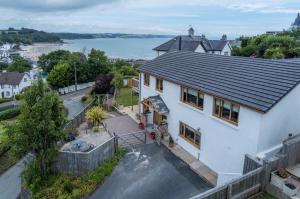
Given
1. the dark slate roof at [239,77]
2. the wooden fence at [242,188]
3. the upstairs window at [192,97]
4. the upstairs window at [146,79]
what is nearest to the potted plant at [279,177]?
the wooden fence at [242,188]

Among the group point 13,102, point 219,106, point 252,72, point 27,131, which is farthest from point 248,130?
point 13,102

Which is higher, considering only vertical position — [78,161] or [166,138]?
[166,138]

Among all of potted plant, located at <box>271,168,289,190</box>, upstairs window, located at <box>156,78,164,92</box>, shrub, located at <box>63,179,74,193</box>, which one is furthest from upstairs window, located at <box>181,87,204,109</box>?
shrub, located at <box>63,179,74,193</box>

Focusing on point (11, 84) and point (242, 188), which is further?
point (11, 84)

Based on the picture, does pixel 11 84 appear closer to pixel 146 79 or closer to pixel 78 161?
pixel 146 79

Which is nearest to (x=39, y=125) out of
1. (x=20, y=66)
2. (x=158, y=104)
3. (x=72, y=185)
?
(x=72, y=185)

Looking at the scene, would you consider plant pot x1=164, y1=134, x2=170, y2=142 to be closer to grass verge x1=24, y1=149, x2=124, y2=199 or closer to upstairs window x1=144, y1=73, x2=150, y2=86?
grass verge x1=24, y1=149, x2=124, y2=199
